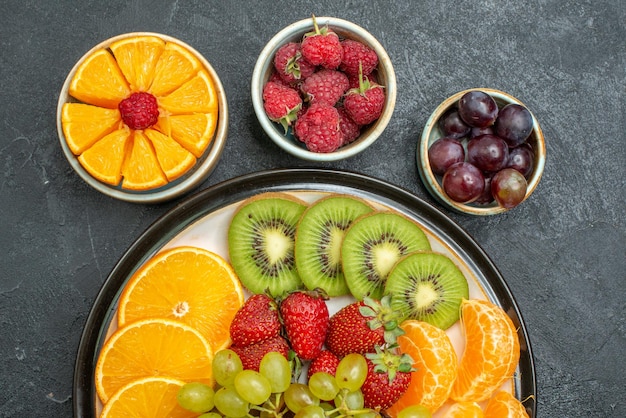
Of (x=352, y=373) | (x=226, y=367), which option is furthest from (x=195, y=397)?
(x=352, y=373)

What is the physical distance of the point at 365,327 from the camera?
1.23m

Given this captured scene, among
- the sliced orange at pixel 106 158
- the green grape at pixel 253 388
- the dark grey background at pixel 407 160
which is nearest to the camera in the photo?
the green grape at pixel 253 388

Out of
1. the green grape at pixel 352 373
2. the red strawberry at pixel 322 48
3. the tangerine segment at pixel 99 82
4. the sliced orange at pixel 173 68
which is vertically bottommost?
the green grape at pixel 352 373

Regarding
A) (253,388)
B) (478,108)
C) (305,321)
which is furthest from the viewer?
(478,108)

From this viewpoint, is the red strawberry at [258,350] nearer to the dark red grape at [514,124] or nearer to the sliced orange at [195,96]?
the sliced orange at [195,96]

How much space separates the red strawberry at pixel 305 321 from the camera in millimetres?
1231

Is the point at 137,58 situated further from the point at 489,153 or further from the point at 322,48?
the point at 489,153

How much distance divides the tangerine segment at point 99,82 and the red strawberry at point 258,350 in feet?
1.98

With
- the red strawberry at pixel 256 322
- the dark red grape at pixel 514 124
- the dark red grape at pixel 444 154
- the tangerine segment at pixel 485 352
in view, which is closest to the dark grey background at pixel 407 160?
the dark red grape at pixel 444 154

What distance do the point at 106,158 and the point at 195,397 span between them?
536 millimetres

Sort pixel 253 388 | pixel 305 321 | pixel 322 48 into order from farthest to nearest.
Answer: pixel 322 48, pixel 305 321, pixel 253 388

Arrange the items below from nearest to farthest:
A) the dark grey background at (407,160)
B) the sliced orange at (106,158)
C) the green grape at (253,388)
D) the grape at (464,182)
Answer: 1. the green grape at (253,388)
2. the sliced orange at (106,158)
3. the grape at (464,182)
4. the dark grey background at (407,160)

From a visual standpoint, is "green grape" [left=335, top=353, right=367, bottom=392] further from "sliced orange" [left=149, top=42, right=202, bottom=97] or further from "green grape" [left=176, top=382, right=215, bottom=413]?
"sliced orange" [left=149, top=42, right=202, bottom=97]

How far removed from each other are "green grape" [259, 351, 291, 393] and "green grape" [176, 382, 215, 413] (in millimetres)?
124
